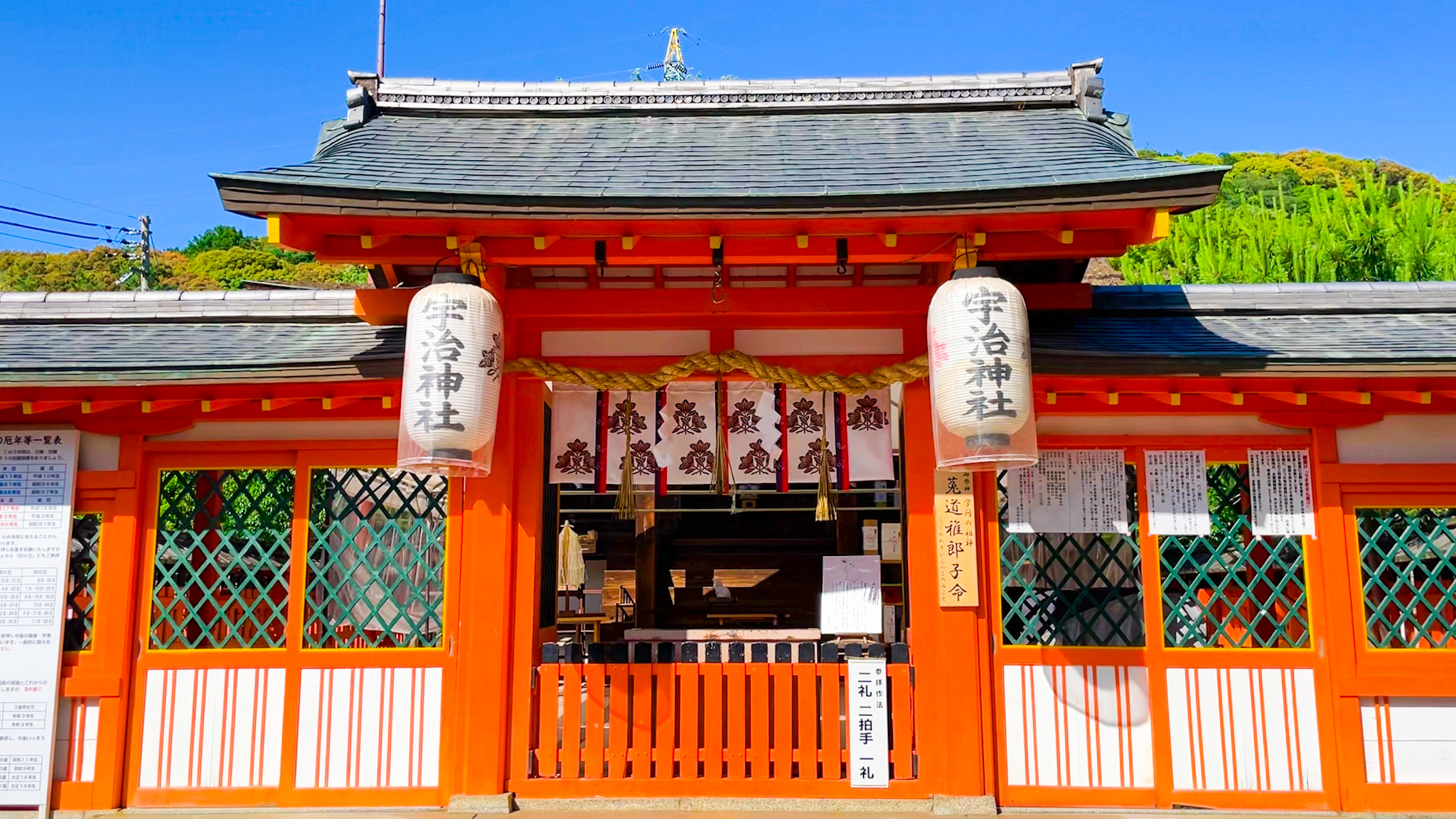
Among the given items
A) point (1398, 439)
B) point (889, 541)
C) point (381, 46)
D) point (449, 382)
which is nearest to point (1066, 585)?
point (1398, 439)

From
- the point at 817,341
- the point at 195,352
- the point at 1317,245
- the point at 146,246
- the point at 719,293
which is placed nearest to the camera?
the point at 719,293

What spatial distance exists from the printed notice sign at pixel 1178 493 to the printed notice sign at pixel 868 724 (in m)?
2.12

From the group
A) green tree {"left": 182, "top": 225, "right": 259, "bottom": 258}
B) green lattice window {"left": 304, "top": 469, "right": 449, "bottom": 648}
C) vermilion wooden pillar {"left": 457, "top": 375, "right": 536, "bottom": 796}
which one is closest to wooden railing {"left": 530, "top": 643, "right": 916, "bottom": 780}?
vermilion wooden pillar {"left": 457, "top": 375, "right": 536, "bottom": 796}

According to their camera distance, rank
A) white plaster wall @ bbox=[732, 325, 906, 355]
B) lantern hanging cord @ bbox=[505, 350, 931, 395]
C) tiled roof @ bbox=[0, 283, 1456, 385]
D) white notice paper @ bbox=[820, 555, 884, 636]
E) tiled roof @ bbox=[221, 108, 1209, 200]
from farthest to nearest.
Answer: white notice paper @ bbox=[820, 555, 884, 636] < white plaster wall @ bbox=[732, 325, 906, 355] < lantern hanging cord @ bbox=[505, 350, 931, 395] < tiled roof @ bbox=[0, 283, 1456, 385] < tiled roof @ bbox=[221, 108, 1209, 200]

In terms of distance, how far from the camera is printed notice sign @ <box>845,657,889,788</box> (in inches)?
249

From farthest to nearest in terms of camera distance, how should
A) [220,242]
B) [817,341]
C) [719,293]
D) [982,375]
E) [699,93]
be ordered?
[220,242]
[699,93]
[817,341]
[719,293]
[982,375]

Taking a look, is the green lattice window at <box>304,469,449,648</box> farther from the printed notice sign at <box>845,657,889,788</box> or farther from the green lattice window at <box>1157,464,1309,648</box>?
the green lattice window at <box>1157,464,1309,648</box>

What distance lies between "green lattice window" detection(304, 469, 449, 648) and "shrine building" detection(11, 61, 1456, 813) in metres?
0.03

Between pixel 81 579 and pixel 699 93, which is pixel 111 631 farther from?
pixel 699 93

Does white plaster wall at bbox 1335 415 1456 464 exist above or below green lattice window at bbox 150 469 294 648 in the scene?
above

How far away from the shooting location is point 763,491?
23.7ft

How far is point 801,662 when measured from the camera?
21.5 ft

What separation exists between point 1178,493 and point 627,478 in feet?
12.2

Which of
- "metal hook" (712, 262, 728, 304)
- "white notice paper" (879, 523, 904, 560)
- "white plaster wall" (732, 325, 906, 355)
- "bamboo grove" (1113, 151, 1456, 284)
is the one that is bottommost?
"white notice paper" (879, 523, 904, 560)
